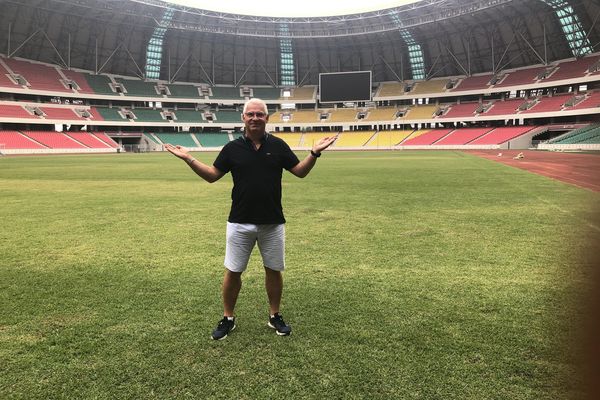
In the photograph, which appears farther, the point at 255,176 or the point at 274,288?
the point at 274,288

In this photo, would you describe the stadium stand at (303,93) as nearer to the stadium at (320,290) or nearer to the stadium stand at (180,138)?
the stadium stand at (180,138)

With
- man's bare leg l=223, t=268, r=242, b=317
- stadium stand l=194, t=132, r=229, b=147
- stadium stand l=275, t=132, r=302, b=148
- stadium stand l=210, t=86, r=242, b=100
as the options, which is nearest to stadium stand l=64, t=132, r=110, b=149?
stadium stand l=194, t=132, r=229, b=147

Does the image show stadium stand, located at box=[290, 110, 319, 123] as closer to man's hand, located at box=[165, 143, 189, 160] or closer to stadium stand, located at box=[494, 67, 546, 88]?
stadium stand, located at box=[494, 67, 546, 88]

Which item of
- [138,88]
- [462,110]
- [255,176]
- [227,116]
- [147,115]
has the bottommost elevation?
[255,176]

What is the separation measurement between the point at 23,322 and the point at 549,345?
502cm

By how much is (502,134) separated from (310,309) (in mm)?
63968

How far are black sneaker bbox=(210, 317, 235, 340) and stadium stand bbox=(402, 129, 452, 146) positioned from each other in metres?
65.9

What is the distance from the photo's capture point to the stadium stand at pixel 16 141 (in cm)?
5334

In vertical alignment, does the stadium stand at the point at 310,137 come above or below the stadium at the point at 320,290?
above

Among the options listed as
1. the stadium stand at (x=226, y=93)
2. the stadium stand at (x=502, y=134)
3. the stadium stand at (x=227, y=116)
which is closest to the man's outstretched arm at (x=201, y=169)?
the stadium stand at (x=502, y=134)

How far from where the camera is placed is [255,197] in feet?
13.0

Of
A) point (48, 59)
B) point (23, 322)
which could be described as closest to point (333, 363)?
point (23, 322)

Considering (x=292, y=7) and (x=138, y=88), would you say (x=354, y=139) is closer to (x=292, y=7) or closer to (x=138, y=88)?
(x=292, y=7)

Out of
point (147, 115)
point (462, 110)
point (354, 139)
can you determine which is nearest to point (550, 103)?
point (462, 110)
